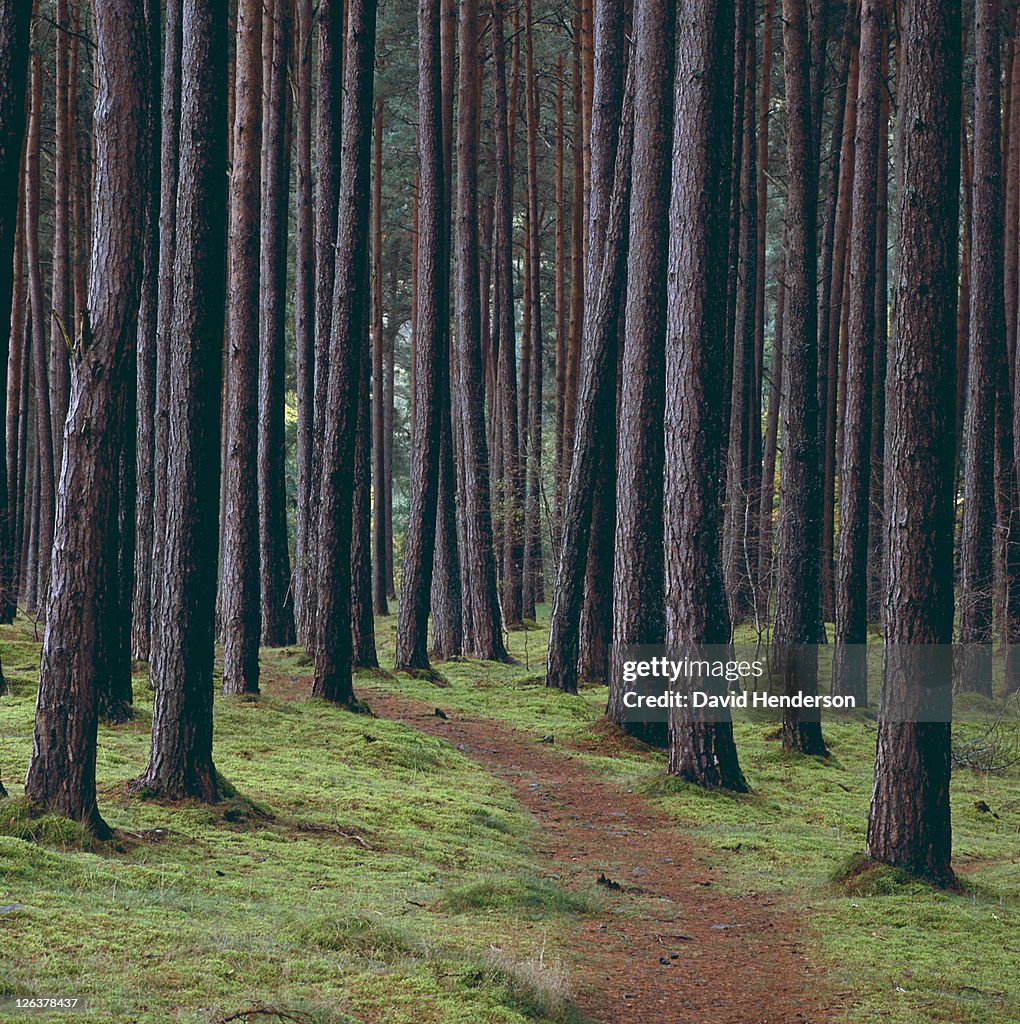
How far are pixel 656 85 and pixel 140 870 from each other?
970cm

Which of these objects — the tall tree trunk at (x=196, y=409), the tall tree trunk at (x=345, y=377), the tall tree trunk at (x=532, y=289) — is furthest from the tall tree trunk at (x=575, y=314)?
the tall tree trunk at (x=196, y=409)

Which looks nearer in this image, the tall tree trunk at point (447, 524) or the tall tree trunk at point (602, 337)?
the tall tree trunk at point (602, 337)

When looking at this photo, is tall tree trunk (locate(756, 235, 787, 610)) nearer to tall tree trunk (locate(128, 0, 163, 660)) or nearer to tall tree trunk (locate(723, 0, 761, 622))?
tall tree trunk (locate(723, 0, 761, 622))

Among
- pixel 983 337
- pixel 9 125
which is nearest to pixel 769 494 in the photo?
pixel 983 337

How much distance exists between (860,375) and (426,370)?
247 inches

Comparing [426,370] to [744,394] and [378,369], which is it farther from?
[378,369]

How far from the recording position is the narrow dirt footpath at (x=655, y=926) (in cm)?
Result: 543

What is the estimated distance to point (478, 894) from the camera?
22.0 feet

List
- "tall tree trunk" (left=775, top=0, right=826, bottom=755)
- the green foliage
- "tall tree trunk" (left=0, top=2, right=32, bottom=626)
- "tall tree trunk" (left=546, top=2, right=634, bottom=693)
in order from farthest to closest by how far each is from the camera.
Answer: "tall tree trunk" (left=546, top=2, right=634, bottom=693) < "tall tree trunk" (left=775, top=0, right=826, bottom=755) < "tall tree trunk" (left=0, top=2, right=32, bottom=626) < the green foliage

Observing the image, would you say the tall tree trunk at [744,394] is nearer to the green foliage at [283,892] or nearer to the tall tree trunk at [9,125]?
the green foliage at [283,892]

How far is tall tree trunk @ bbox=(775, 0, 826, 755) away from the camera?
12953mm

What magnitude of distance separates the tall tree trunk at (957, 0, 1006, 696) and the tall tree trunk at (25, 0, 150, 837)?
12.8 meters

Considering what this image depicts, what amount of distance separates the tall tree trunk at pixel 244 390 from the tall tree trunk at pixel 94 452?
20.0 ft

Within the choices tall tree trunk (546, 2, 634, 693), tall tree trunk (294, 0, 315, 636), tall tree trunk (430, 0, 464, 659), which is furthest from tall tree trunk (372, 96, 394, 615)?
tall tree trunk (546, 2, 634, 693)
